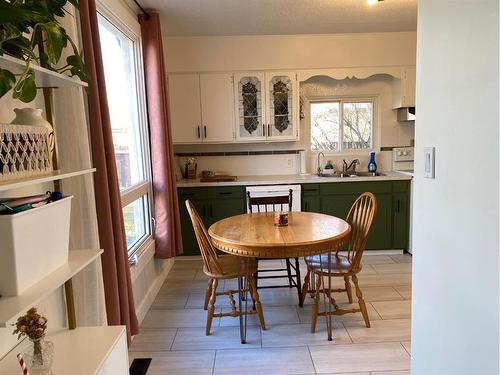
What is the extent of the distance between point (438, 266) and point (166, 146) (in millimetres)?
2596

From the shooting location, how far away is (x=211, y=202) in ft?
13.4

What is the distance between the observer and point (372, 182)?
4.07 metres

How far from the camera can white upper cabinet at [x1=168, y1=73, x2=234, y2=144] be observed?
4.14 meters

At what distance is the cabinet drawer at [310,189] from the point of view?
4074 millimetres

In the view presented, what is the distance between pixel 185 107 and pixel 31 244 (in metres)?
3.31

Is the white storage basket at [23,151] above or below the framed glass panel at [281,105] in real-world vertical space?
below

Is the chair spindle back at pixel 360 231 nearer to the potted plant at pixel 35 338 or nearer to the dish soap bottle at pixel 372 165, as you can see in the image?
the dish soap bottle at pixel 372 165

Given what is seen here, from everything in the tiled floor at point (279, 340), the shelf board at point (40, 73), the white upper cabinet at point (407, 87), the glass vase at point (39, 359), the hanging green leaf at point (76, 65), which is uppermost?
the white upper cabinet at point (407, 87)

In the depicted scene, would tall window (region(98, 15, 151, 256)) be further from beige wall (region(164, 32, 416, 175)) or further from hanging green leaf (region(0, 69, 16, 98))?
hanging green leaf (region(0, 69, 16, 98))

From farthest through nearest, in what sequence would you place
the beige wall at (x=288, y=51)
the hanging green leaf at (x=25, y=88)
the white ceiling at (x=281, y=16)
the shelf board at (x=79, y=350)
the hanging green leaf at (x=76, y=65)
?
the beige wall at (x=288, y=51), the white ceiling at (x=281, y=16), the hanging green leaf at (x=76, y=65), the shelf board at (x=79, y=350), the hanging green leaf at (x=25, y=88)

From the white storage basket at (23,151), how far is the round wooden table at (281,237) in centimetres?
127

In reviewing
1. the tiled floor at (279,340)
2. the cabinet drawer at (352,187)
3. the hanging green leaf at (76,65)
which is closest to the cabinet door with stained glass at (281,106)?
the cabinet drawer at (352,187)

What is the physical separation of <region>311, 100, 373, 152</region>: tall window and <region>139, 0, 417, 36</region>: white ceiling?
883mm

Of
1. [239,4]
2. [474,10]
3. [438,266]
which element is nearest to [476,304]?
[438,266]
